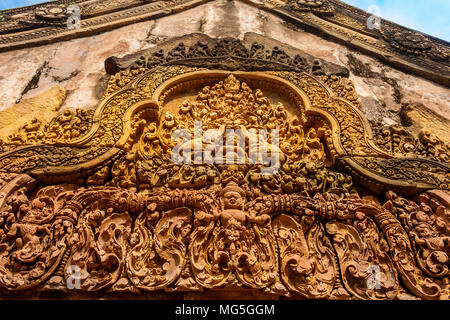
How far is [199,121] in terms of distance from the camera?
14.5 ft

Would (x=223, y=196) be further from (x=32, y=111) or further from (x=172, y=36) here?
(x=172, y=36)

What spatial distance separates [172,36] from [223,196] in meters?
3.65

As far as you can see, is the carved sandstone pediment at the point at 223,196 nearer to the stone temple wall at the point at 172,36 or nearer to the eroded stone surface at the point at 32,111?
the eroded stone surface at the point at 32,111

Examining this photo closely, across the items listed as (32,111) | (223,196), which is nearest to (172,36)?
(32,111)

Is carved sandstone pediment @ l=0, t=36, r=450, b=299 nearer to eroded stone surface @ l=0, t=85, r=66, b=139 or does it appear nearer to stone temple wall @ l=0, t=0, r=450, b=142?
eroded stone surface @ l=0, t=85, r=66, b=139

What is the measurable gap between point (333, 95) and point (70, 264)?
3.56 metres

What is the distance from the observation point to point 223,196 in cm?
344

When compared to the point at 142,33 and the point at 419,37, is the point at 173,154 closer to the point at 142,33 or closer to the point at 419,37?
the point at 142,33

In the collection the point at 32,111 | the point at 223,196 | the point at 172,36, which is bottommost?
the point at 223,196

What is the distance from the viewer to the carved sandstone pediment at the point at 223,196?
289 centimetres

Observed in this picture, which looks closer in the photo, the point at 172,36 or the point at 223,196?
the point at 223,196

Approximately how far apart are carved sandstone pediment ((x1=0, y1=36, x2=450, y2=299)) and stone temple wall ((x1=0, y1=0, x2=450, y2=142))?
445 mm

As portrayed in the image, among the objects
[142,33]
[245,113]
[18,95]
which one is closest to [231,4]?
[142,33]

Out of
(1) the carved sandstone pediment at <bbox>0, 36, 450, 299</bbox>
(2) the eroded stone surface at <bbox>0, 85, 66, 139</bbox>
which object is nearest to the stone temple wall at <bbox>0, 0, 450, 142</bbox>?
(2) the eroded stone surface at <bbox>0, 85, 66, 139</bbox>
